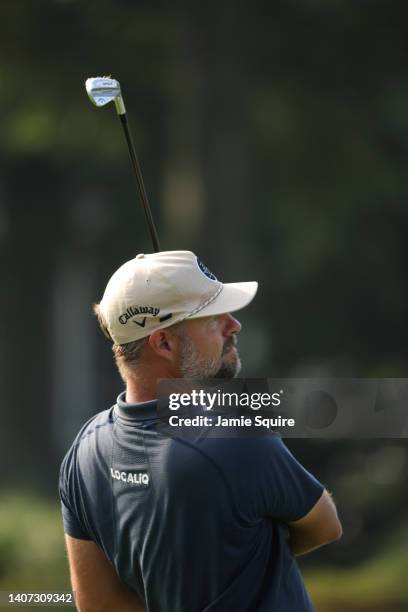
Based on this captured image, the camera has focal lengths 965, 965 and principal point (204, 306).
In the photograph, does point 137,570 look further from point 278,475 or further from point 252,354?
point 252,354

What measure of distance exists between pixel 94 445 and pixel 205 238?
1892 millimetres

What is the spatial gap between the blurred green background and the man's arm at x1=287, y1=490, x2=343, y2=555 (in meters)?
Answer: 1.78

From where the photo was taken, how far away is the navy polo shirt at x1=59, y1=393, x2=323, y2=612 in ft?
4.73

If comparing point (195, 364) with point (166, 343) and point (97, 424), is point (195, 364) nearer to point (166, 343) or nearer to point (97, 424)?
point (166, 343)

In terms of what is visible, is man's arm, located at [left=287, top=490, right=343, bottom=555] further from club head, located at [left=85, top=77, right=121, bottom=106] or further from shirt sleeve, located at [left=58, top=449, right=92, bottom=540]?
club head, located at [left=85, top=77, right=121, bottom=106]

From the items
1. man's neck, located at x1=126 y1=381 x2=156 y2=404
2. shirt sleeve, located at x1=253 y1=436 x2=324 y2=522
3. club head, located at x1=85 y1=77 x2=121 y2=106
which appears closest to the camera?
shirt sleeve, located at x1=253 y1=436 x2=324 y2=522

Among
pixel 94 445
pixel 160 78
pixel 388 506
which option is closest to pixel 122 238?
pixel 160 78

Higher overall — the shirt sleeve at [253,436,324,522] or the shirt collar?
the shirt collar

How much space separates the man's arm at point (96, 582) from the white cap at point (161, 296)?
373 millimetres

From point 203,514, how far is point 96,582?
1.00 feet

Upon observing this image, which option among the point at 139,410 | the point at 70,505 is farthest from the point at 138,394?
the point at 70,505

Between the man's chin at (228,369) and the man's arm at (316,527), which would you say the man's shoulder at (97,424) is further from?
the man's arm at (316,527)

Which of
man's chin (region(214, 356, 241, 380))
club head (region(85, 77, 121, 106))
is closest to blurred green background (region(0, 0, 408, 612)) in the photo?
club head (region(85, 77, 121, 106))

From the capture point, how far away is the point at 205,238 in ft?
11.2
